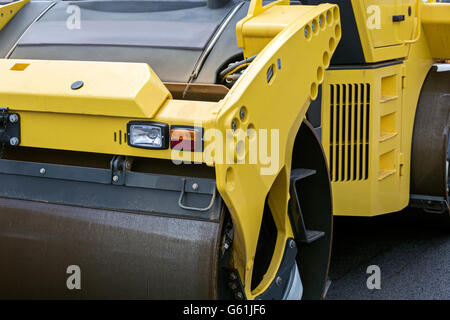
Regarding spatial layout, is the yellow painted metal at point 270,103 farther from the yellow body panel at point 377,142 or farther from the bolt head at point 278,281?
the yellow body panel at point 377,142

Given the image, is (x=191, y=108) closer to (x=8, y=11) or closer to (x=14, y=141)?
(x=14, y=141)

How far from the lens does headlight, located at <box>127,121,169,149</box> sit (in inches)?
91.9

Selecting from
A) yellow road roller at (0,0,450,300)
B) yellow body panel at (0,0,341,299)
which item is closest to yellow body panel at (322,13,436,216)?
yellow road roller at (0,0,450,300)

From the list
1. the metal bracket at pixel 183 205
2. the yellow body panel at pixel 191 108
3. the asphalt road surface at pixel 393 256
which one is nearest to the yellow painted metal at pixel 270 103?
the yellow body panel at pixel 191 108

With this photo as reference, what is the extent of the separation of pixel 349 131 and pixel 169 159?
1.57 meters

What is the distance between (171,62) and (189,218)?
895 millimetres

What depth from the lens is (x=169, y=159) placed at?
7.92 ft

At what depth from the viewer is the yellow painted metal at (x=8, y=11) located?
11.6 ft

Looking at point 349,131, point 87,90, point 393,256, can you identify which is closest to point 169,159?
point 87,90

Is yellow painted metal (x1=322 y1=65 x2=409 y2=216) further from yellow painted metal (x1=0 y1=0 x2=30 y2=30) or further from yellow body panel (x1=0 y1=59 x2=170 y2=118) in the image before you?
yellow painted metal (x1=0 y1=0 x2=30 y2=30)

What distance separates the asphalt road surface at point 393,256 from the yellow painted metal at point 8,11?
2.18m

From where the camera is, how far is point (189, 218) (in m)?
2.40

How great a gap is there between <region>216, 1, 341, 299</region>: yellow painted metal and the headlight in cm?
24
